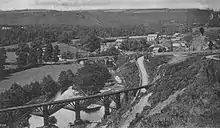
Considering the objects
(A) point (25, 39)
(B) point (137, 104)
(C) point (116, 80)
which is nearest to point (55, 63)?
(C) point (116, 80)

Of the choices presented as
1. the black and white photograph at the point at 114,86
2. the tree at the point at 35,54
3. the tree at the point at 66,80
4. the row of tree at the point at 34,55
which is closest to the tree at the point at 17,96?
the black and white photograph at the point at 114,86

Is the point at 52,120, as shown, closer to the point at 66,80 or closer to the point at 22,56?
the point at 66,80

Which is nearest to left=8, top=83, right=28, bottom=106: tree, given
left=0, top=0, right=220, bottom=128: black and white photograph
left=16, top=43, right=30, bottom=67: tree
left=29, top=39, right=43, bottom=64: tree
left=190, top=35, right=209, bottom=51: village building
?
left=0, top=0, right=220, bottom=128: black and white photograph

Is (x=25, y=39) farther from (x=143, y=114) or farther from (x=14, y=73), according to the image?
(x=143, y=114)

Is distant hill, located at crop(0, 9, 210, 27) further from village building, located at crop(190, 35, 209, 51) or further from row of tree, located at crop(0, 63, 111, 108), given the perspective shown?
row of tree, located at crop(0, 63, 111, 108)

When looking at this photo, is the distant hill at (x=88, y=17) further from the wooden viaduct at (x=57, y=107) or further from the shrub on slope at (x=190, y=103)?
the shrub on slope at (x=190, y=103)

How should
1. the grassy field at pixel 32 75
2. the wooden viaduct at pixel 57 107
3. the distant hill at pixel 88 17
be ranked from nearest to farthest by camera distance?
the wooden viaduct at pixel 57 107
the grassy field at pixel 32 75
the distant hill at pixel 88 17

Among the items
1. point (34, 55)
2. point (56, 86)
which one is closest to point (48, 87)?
point (56, 86)
